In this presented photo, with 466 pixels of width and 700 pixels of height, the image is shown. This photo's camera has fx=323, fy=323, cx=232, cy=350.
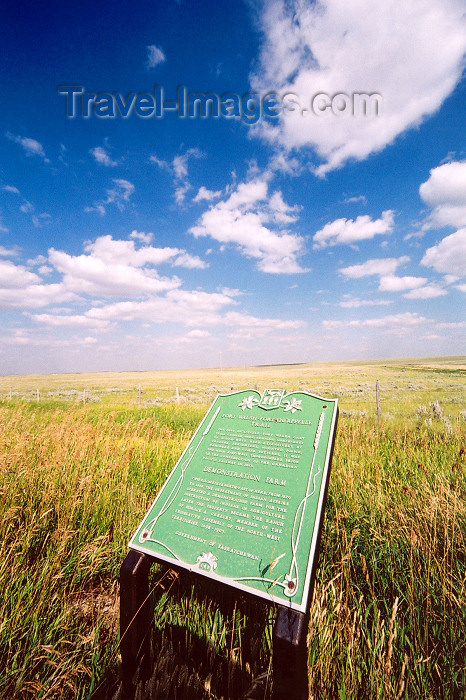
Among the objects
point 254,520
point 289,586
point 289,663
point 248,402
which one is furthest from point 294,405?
point 289,663

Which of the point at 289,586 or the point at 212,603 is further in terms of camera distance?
the point at 212,603

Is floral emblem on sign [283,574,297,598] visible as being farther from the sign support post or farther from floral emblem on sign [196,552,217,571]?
floral emblem on sign [196,552,217,571]

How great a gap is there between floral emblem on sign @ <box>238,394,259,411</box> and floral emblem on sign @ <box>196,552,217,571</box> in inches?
47.6

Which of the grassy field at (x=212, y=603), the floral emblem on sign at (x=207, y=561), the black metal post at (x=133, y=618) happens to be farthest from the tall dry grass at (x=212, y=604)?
the floral emblem on sign at (x=207, y=561)

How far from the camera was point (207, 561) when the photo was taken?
1.99 meters

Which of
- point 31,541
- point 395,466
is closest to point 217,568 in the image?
point 31,541

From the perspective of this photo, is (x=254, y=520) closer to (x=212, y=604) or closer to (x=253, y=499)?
(x=253, y=499)

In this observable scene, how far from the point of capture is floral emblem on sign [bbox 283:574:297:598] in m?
1.72

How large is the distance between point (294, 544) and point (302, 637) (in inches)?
16.5

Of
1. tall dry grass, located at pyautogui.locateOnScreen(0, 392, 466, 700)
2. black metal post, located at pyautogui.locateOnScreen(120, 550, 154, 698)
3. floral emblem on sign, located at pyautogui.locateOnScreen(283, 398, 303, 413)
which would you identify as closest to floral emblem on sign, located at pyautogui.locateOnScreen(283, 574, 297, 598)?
tall dry grass, located at pyautogui.locateOnScreen(0, 392, 466, 700)

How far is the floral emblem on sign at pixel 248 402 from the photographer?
9.61 ft

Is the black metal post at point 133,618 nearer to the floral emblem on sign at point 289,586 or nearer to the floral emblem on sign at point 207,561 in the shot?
the floral emblem on sign at point 207,561

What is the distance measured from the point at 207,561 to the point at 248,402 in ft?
4.28

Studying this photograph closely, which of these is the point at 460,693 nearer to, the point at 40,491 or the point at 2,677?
the point at 2,677
